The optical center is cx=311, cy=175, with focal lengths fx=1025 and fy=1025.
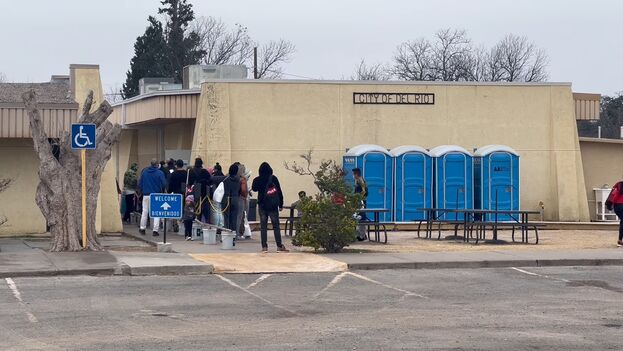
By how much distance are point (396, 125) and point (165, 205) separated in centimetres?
1123

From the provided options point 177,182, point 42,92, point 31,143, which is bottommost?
point 177,182

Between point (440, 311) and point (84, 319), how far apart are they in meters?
4.46

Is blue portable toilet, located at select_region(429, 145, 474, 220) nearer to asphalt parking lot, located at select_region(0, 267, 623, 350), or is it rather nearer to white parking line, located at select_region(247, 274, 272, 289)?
asphalt parking lot, located at select_region(0, 267, 623, 350)

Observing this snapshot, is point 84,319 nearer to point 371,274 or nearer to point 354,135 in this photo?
point 371,274

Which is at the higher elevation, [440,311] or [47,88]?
[47,88]

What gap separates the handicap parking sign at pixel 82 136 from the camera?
18578mm

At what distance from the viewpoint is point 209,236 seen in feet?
72.6

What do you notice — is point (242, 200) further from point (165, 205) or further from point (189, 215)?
point (165, 205)

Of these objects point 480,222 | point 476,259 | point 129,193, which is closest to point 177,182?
point 129,193

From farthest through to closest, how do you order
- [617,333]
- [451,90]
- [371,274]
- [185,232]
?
[451,90], [185,232], [371,274], [617,333]

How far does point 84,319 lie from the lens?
12.0 meters

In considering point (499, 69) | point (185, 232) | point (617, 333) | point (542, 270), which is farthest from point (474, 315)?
point (499, 69)

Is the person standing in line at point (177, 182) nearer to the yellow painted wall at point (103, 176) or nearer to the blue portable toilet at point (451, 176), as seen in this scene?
the yellow painted wall at point (103, 176)

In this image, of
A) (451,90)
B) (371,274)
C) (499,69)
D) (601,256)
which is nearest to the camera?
(371,274)
